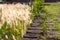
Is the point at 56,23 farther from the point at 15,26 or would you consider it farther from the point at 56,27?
the point at 15,26

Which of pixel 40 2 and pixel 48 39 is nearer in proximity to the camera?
pixel 48 39

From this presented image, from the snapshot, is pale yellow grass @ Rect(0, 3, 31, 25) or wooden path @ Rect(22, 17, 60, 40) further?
wooden path @ Rect(22, 17, 60, 40)

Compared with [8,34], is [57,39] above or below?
below

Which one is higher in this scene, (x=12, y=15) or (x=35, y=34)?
(x=12, y=15)

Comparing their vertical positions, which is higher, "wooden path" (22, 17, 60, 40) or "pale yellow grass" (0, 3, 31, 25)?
"pale yellow grass" (0, 3, 31, 25)

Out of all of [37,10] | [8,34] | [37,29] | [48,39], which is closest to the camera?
[8,34]

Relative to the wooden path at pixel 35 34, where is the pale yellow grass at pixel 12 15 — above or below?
Result: above

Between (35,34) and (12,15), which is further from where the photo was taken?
(35,34)

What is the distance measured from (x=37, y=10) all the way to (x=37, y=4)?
2.56ft

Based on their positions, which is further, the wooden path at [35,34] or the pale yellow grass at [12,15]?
the wooden path at [35,34]

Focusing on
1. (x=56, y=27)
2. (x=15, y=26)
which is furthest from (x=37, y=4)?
(x=15, y=26)

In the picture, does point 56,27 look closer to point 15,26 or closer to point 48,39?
point 48,39

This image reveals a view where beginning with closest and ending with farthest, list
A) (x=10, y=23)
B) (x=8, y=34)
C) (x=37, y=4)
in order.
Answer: (x=8, y=34), (x=10, y=23), (x=37, y=4)

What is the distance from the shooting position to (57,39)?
20.8 feet
